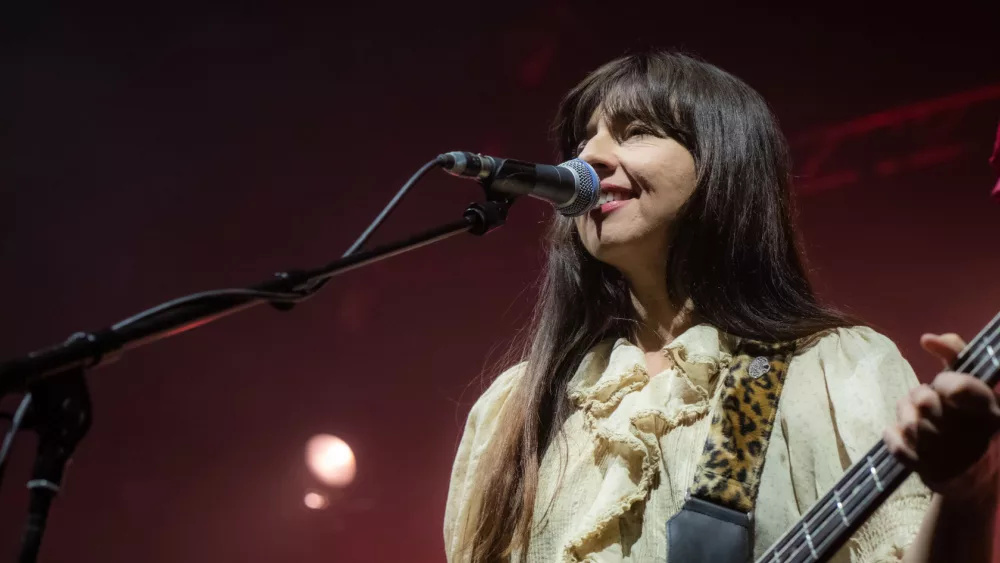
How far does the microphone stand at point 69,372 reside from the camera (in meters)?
0.93

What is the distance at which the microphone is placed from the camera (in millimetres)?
1319

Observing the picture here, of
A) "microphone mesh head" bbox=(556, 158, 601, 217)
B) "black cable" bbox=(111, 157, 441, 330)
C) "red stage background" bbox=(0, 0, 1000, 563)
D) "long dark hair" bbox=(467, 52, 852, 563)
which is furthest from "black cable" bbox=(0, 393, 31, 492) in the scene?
"red stage background" bbox=(0, 0, 1000, 563)

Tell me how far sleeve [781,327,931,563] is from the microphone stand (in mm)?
980

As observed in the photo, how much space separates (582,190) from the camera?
1509mm

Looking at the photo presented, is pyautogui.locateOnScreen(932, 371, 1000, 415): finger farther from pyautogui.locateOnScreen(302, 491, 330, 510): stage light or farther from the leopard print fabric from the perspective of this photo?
pyautogui.locateOnScreen(302, 491, 330, 510): stage light

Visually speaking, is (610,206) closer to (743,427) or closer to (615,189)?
(615,189)

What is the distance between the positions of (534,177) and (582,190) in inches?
5.7

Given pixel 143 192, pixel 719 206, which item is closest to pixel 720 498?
pixel 719 206

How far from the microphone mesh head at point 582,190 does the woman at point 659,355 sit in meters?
0.23

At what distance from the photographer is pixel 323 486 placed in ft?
11.1

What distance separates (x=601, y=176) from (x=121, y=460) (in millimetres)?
2438

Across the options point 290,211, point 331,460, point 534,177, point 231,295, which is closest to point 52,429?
point 231,295

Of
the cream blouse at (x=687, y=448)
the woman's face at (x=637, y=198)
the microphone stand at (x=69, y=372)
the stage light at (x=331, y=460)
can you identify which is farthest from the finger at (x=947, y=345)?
the stage light at (x=331, y=460)

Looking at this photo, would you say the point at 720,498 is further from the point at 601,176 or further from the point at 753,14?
the point at 753,14
